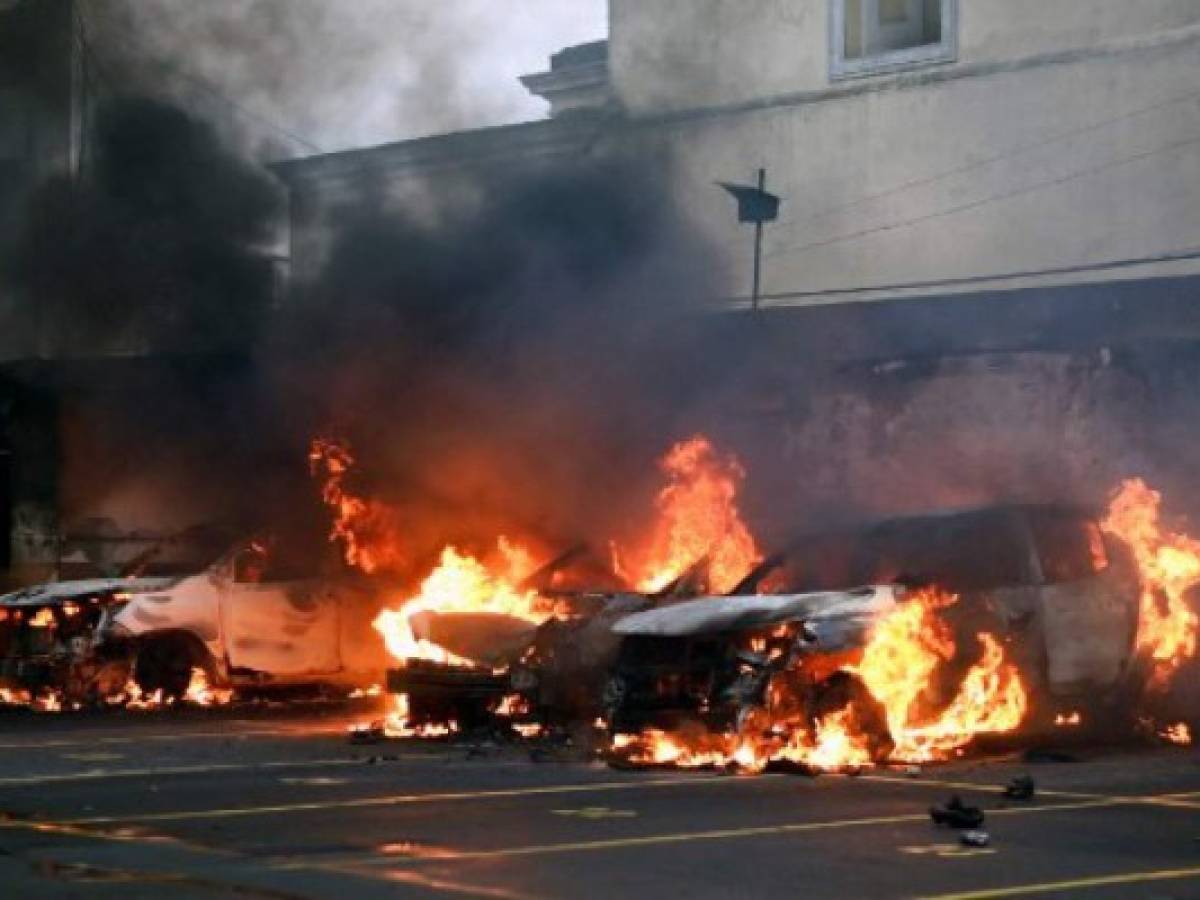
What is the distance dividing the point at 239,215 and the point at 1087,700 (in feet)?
48.0

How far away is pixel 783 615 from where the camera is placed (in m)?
13.8

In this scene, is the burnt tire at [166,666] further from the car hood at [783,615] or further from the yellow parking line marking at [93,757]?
the car hood at [783,615]

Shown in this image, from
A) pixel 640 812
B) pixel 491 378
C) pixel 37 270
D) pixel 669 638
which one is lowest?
pixel 640 812

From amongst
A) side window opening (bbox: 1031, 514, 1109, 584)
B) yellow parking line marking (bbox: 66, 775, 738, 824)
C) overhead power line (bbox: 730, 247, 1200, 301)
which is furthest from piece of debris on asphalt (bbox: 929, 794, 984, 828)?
overhead power line (bbox: 730, 247, 1200, 301)

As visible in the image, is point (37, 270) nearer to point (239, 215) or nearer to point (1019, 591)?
point (239, 215)

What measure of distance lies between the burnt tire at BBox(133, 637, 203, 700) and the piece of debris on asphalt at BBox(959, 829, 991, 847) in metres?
10.9

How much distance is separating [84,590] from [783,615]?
8202 millimetres

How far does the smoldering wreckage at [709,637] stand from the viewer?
1373 centimetres

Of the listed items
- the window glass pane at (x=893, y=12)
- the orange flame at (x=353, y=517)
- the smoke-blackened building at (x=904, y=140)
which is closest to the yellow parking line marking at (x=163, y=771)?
the orange flame at (x=353, y=517)

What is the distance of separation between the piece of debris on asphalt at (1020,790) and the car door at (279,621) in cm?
898

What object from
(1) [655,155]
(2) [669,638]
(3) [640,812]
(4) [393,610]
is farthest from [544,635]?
(1) [655,155]

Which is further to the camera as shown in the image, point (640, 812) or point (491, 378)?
point (491, 378)

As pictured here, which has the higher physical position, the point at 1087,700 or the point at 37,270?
the point at 37,270

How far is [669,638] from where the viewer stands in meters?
14.1
